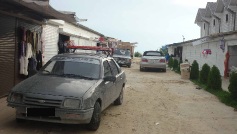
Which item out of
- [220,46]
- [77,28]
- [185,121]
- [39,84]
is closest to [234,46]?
[220,46]

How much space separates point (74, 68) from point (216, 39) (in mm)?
16392

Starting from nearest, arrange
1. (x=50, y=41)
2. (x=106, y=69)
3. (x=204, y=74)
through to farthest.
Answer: (x=106, y=69) < (x=50, y=41) < (x=204, y=74)

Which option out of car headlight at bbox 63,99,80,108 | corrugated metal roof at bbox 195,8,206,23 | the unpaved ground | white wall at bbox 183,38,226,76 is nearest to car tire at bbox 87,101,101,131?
the unpaved ground

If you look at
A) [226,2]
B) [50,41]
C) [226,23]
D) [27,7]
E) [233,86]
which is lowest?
[233,86]

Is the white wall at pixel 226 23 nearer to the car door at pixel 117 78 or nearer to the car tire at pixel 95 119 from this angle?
the car door at pixel 117 78

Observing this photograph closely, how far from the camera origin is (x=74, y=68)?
750cm

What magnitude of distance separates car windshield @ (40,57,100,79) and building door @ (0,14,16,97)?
2.57 meters

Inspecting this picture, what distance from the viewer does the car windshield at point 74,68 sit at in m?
7.31

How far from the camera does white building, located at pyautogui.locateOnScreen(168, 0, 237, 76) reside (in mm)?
20266

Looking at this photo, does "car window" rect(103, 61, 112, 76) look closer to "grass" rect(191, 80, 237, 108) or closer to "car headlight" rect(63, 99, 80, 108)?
"car headlight" rect(63, 99, 80, 108)

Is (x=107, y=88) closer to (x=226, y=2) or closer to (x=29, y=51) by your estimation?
(x=29, y=51)

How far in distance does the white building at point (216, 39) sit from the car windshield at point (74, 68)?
41.2 ft

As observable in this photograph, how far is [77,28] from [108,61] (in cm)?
1708

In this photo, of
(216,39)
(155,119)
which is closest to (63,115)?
(155,119)
